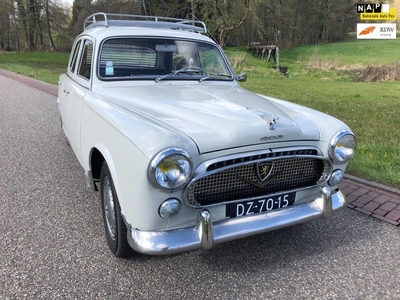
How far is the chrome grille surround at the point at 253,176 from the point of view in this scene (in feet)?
7.50

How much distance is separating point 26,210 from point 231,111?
7.48ft

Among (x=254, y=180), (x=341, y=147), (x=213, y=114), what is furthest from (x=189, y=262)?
(x=341, y=147)

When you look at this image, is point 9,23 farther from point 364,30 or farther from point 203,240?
point 203,240

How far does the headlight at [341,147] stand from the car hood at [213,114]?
14 centimetres

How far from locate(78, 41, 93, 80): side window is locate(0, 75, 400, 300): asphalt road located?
130 centimetres

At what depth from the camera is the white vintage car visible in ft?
7.29

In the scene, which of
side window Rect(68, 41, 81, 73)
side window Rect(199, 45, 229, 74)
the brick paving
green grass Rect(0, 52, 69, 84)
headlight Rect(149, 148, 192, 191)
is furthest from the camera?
green grass Rect(0, 52, 69, 84)

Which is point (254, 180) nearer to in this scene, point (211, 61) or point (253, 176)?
point (253, 176)

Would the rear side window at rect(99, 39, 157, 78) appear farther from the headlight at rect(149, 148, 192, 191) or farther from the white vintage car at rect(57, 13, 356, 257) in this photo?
the headlight at rect(149, 148, 192, 191)

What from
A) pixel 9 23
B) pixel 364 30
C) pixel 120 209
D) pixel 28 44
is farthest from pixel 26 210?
pixel 364 30

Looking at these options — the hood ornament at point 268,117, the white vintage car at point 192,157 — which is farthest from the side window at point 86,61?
the hood ornament at point 268,117

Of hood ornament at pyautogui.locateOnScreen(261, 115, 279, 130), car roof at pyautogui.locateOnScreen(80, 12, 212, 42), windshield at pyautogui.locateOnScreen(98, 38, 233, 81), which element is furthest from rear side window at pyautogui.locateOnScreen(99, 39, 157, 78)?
hood ornament at pyautogui.locateOnScreen(261, 115, 279, 130)

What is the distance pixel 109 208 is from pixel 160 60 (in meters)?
1.78

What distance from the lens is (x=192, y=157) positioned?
7.21 ft
